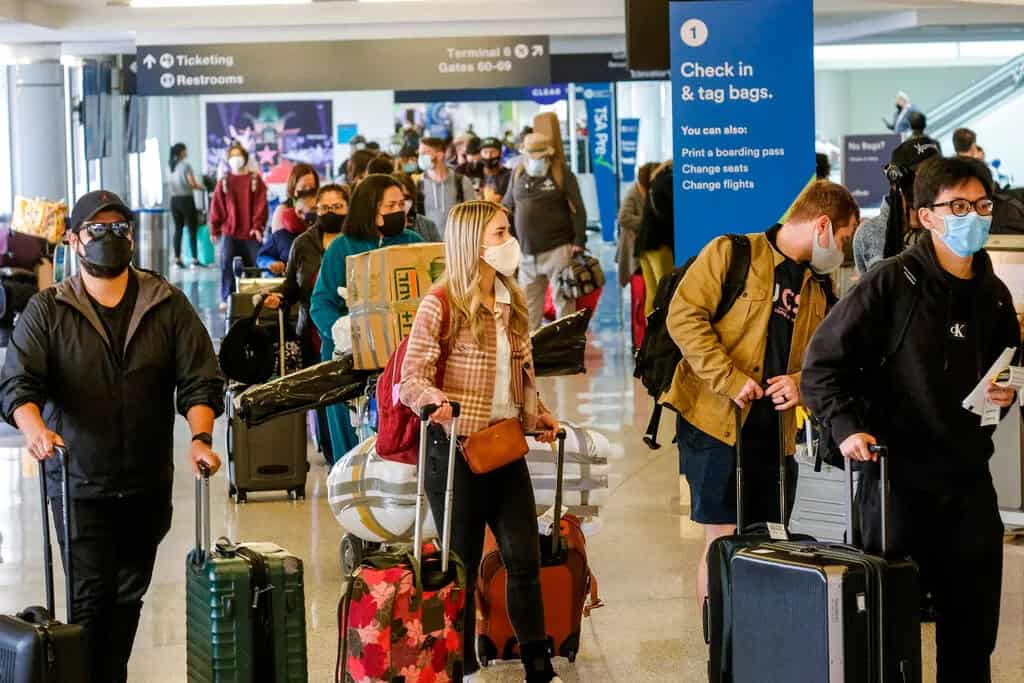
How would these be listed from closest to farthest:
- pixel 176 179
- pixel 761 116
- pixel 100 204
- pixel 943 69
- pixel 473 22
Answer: pixel 100 204
pixel 761 116
pixel 473 22
pixel 176 179
pixel 943 69

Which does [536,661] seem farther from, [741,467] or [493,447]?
[741,467]

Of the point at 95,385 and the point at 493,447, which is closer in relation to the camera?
the point at 95,385

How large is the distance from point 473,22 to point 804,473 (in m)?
10.00

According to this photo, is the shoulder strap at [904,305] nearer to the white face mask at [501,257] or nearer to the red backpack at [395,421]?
the white face mask at [501,257]

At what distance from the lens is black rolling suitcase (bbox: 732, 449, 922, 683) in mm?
4258

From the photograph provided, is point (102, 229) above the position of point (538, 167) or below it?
below

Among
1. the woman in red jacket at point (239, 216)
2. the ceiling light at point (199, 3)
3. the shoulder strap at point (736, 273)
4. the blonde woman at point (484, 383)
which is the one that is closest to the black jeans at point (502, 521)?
the blonde woman at point (484, 383)

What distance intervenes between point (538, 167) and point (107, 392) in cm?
901

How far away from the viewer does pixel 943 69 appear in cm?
3594

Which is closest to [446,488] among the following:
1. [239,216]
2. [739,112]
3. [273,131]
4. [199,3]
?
[739,112]

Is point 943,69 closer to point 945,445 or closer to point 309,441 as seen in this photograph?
point 309,441

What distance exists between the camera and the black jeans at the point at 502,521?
518cm

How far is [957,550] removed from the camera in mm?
4434

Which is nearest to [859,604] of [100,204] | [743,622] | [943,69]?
[743,622]
